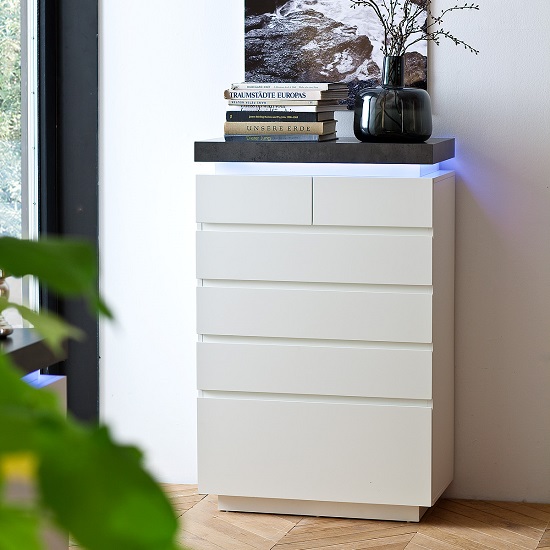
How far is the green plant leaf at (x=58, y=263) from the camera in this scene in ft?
0.44

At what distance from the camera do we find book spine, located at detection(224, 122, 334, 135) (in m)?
2.96

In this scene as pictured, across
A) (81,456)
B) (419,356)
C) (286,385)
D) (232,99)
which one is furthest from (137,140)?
(81,456)

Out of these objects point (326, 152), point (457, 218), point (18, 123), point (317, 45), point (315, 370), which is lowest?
point (315, 370)

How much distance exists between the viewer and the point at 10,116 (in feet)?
10.5

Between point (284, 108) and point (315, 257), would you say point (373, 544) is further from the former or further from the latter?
point (284, 108)

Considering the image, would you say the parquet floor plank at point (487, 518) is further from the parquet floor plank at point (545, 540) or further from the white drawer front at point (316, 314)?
the white drawer front at point (316, 314)

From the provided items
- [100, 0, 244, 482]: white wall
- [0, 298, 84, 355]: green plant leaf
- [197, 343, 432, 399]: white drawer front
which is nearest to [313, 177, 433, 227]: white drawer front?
[197, 343, 432, 399]: white drawer front

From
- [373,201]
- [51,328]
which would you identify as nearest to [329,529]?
[373,201]

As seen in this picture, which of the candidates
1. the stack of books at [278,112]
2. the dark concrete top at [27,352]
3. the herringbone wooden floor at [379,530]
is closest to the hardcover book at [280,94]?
the stack of books at [278,112]

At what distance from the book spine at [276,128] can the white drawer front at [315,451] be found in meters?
0.82

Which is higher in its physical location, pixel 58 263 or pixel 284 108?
pixel 284 108

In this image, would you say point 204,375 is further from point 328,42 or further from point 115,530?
point 115,530

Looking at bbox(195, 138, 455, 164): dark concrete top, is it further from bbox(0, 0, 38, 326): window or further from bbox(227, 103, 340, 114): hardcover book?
bbox(0, 0, 38, 326): window

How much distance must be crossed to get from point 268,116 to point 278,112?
33mm
